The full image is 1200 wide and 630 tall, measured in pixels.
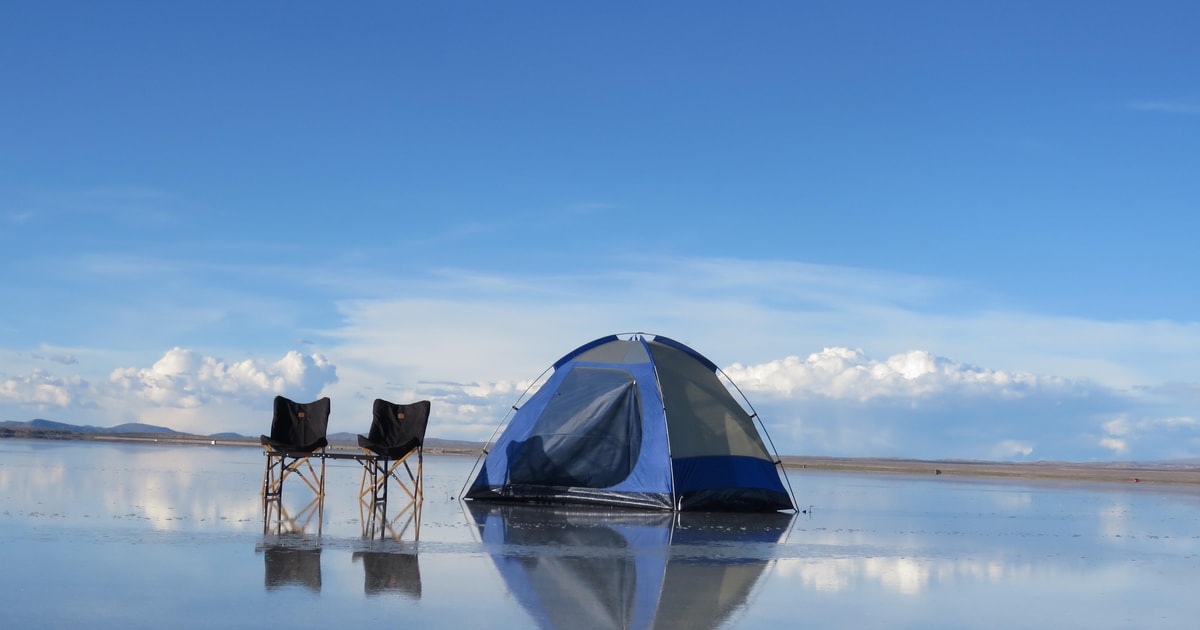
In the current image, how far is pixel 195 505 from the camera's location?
45.6 ft

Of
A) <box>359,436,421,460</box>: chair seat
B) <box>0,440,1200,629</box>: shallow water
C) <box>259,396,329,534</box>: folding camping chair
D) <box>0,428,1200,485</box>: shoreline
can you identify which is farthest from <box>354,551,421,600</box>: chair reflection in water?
<box>0,428,1200,485</box>: shoreline

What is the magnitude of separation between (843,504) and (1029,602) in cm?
1181

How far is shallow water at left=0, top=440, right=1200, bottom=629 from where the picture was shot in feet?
22.9

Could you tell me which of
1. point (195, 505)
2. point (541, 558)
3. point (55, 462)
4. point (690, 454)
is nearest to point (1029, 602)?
point (541, 558)

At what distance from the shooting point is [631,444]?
16844 mm

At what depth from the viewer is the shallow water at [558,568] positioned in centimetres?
698

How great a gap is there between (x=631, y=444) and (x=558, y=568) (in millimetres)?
7707

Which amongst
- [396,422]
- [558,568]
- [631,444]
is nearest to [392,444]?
[396,422]

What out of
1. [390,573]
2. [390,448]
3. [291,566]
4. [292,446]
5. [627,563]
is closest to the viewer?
[390,573]

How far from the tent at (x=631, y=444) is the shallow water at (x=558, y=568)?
3.06 ft

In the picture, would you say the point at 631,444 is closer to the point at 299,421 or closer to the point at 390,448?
the point at 390,448

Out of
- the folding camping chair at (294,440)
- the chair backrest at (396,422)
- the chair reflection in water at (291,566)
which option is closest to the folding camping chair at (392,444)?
the chair backrest at (396,422)

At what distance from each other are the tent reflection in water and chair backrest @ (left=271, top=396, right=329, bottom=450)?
8.10 ft

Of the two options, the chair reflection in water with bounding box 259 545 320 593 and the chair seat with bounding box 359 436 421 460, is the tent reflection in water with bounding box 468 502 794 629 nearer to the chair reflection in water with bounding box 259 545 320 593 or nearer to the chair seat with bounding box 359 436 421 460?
the chair seat with bounding box 359 436 421 460
